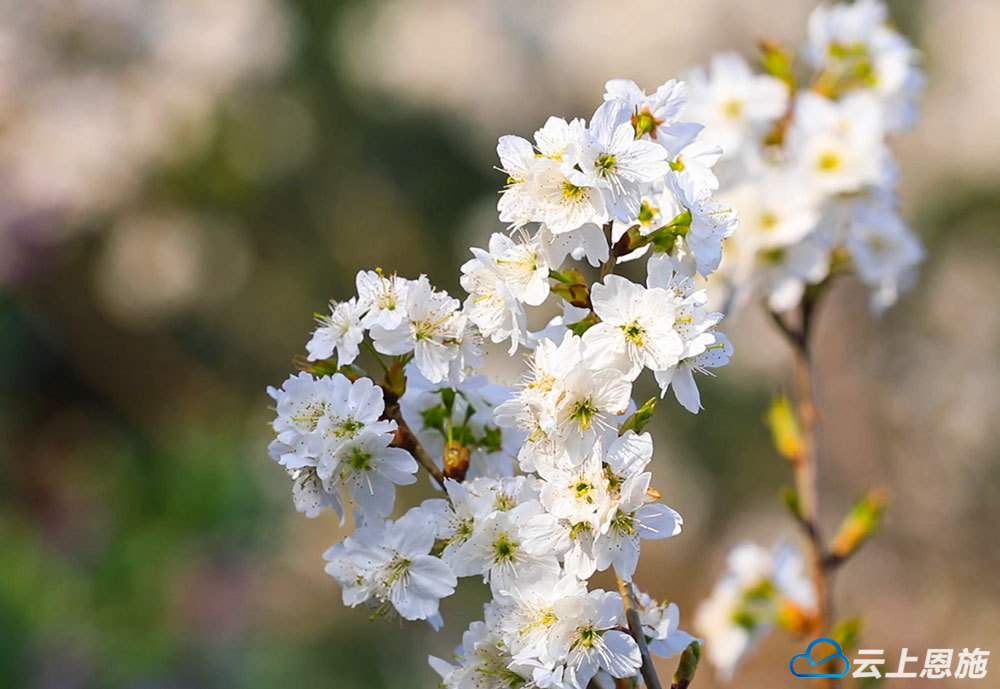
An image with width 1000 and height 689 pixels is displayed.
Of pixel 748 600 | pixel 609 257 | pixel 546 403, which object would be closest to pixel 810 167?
pixel 748 600

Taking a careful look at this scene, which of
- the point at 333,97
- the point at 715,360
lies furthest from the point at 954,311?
the point at 715,360

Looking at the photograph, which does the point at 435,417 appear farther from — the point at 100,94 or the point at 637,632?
the point at 100,94

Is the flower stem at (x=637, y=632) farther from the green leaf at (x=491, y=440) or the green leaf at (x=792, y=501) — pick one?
the green leaf at (x=792, y=501)

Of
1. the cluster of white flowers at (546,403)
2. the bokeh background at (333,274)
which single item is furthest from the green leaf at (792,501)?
the bokeh background at (333,274)

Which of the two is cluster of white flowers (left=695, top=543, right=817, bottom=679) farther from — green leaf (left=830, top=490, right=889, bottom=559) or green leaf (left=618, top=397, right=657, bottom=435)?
green leaf (left=618, top=397, right=657, bottom=435)

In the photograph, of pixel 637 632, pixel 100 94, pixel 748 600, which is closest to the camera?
pixel 637 632

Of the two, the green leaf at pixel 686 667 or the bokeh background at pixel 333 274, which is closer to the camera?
the green leaf at pixel 686 667

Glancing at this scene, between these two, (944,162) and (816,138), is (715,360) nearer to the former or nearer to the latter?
(816,138)
